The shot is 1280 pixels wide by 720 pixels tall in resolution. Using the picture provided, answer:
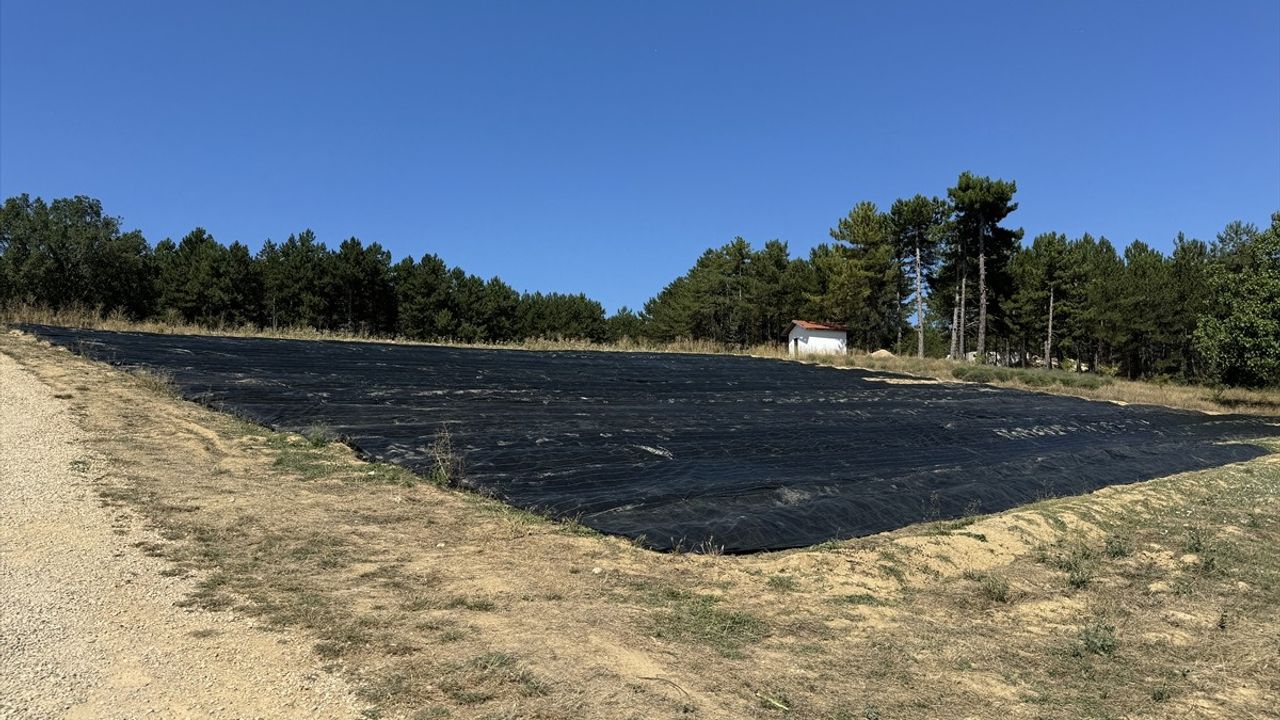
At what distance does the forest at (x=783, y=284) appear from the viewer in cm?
3450

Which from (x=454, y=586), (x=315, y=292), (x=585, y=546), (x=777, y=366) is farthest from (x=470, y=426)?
(x=315, y=292)

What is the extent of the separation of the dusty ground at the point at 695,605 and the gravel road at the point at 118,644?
0.31 feet

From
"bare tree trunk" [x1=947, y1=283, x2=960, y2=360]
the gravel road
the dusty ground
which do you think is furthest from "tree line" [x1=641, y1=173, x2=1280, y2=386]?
the gravel road

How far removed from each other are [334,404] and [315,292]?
115ft

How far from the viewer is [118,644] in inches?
114

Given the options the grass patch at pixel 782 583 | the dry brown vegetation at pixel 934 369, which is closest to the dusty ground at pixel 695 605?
the grass patch at pixel 782 583

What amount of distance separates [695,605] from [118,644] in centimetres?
271

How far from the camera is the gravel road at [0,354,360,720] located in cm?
250

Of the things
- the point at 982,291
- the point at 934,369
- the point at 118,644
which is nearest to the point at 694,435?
the point at 118,644

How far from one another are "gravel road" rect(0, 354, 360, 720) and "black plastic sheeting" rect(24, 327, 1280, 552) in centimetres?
269

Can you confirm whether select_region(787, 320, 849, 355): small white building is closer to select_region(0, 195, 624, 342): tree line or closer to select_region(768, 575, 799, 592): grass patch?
select_region(0, 195, 624, 342): tree line

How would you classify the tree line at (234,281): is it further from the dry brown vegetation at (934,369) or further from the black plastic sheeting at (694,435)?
the black plastic sheeting at (694,435)

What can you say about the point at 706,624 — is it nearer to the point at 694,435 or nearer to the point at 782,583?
the point at 782,583

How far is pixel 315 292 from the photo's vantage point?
4106 cm
